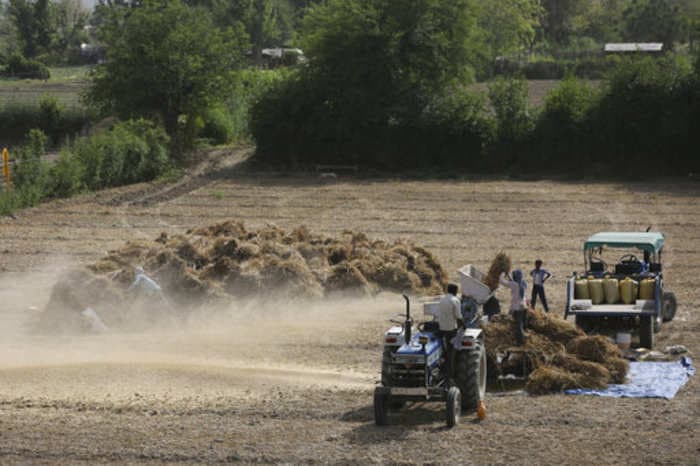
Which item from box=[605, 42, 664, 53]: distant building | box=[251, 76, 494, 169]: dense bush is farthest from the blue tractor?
box=[605, 42, 664, 53]: distant building

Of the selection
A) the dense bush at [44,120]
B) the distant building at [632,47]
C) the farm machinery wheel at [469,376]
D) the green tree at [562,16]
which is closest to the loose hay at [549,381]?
the farm machinery wheel at [469,376]

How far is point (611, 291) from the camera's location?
795 inches

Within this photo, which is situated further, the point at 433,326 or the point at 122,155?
the point at 122,155

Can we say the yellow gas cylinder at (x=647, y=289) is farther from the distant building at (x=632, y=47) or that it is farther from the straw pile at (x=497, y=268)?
the distant building at (x=632, y=47)

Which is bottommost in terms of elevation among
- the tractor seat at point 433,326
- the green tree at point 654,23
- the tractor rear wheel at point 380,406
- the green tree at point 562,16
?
the tractor rear wheel at point 380,406

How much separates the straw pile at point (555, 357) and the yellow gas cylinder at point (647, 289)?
2.93 metres

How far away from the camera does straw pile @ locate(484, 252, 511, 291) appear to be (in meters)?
19.3

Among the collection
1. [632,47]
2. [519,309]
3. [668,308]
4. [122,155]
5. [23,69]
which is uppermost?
[632,47]

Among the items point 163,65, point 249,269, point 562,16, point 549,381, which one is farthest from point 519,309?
point 562,16

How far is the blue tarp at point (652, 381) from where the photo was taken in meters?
16.4

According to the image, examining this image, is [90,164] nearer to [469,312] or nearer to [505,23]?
[469,312]

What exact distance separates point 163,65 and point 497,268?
2867 cm

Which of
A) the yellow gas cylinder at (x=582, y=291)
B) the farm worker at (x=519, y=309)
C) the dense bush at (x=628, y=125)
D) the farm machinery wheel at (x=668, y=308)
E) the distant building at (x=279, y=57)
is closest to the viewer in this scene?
the farm worker at (x=519, y=309)

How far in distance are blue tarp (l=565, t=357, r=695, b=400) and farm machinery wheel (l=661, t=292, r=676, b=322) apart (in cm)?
290
